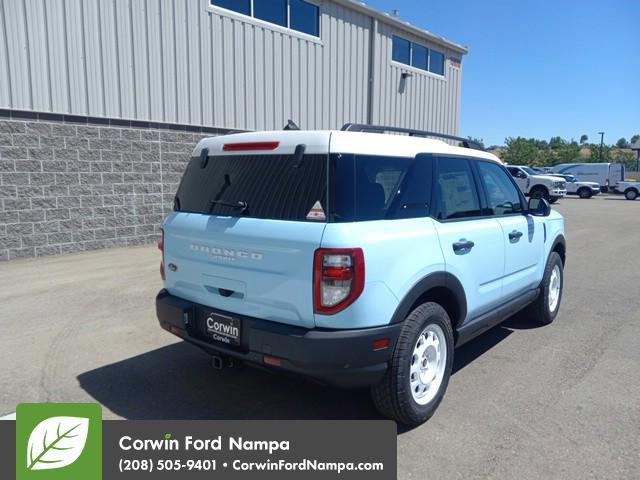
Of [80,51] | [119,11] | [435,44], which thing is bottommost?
[80,51]

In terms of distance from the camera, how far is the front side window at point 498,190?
14.0 ft

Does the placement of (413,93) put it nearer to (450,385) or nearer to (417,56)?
(417,56)

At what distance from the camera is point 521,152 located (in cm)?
6381

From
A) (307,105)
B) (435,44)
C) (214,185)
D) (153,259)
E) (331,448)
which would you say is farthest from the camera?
(435,44)

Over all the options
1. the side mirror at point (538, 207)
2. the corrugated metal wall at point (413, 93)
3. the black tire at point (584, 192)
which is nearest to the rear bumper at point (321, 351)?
the side mirror at point (538, 207)

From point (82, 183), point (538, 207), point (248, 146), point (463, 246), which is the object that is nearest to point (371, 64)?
point (82, 183)

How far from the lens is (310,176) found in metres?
2.95

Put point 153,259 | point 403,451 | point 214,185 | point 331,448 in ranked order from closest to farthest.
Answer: point 331,448, point 403,451, point 214,185, point 153,259

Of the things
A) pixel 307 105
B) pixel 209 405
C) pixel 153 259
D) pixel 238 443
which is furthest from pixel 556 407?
pixel 307 105

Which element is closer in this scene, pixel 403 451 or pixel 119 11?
pixel 403 451

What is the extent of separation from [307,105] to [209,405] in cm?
1112

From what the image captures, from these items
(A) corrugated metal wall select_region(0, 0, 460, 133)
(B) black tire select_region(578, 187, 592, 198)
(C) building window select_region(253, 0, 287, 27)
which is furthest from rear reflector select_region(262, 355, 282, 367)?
(B) black tire select_region(578, 187, 592, 198)

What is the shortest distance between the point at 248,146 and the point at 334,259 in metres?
1.09

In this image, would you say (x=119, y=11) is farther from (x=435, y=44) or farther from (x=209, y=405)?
(x=435, y=44)
